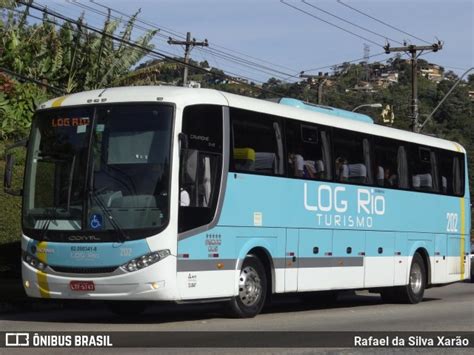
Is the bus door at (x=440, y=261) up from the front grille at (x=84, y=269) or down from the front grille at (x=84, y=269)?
up

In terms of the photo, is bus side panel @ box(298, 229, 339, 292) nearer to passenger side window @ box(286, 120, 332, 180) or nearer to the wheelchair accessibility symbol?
passenger side window @ box(286, 120, 332, 180)

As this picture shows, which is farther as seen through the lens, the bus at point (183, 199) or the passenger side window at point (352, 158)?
the passenger side window at point (352, 158)

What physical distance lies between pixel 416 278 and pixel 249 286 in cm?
696

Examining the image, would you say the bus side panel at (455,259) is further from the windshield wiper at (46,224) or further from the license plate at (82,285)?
the windshield wiper at (46,224)

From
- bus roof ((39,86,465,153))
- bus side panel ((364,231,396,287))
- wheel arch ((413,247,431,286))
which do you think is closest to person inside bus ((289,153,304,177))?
bus roof ((39,86,465,153))

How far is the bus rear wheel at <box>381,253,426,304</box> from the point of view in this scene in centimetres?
2041

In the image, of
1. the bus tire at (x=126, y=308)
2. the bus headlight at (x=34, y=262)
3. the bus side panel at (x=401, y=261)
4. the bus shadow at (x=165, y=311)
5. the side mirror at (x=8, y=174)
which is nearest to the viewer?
the bus headlight at (x=34, y=262)

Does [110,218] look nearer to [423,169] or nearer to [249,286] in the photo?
[249,286]

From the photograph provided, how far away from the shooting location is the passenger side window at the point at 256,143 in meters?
14.8

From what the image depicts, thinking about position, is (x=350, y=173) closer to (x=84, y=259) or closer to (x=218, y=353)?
(x=84, y=259)

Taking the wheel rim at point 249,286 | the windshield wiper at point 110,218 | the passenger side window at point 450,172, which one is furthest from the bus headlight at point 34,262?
the passenger side window at point 450,172

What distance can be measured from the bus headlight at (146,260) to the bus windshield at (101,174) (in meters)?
0.30

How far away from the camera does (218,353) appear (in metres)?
10.5

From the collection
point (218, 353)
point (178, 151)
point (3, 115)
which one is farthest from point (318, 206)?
point (3, 115)
